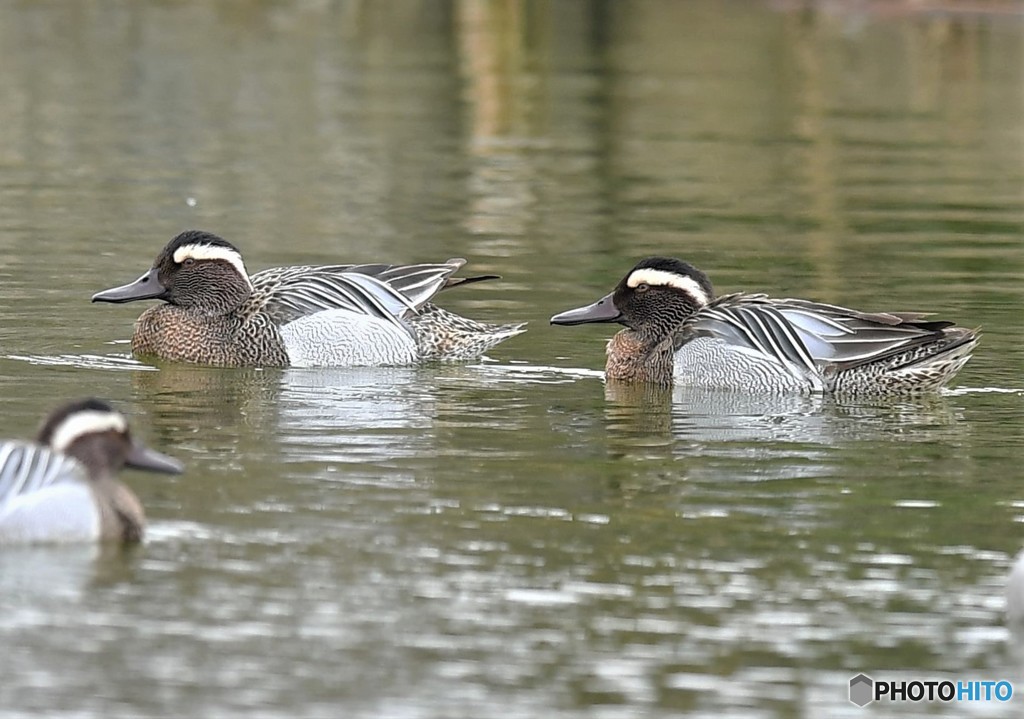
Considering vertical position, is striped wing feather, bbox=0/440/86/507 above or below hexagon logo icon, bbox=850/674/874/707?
above

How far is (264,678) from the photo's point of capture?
26.7 ft

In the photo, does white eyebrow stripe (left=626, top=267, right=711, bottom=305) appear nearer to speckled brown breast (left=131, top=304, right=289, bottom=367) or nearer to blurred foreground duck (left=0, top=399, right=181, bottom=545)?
speckled brown breast (left=131, top=304, right=289, bottom=367)

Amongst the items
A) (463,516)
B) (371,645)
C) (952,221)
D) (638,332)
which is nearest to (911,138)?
(952,221)

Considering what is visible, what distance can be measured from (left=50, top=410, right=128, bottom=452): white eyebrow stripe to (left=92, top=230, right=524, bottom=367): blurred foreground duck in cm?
535

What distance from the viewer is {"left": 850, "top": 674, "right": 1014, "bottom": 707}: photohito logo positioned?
8203 millimetres

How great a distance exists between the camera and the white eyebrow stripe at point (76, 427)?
31.9ft

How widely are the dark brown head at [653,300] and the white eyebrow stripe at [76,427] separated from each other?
5.61 m

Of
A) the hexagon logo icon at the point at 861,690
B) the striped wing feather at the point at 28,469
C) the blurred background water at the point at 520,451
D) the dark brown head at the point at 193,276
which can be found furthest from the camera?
the dark brown head at the point at 193,276

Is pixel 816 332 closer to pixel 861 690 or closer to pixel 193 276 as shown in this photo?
pixel 193 276

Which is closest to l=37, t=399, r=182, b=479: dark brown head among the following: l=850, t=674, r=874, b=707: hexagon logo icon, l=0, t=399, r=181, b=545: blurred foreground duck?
l=0, t=399, r=181, b=545: blurred foreground duck

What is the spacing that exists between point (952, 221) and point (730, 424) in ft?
32.8

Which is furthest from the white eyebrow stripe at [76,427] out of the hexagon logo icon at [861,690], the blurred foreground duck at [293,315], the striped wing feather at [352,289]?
the striped wing feather at [352,289]

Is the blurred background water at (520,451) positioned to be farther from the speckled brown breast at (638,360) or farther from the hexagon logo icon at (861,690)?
the speckled brown breast at (638,360)

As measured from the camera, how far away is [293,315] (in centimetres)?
1522
